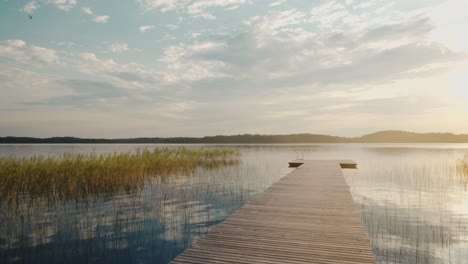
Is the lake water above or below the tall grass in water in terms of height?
below

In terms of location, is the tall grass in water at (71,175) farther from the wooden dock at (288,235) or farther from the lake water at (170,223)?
the wooden dock at (288,235)

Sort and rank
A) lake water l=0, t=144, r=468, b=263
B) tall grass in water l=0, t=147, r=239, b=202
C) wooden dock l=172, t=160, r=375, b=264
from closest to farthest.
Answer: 1. wooden dock l=172, t=160, r=375, b=264
2. lake water l=0, t=144, r=468, b=263
3. tall grass in water l=0, t=147, r=239, b=202

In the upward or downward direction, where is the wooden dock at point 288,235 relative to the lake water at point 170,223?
upward

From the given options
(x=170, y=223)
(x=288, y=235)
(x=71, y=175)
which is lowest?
(x=170, y=223)

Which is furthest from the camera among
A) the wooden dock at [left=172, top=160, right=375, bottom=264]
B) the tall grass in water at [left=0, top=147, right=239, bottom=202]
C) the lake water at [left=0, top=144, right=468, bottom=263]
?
the tall grass in water at [left=0, top=147, right=239, bottom=202]

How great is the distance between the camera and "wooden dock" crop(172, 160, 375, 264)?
4234mm

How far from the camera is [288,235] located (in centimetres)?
518

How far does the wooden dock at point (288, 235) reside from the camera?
4234mm

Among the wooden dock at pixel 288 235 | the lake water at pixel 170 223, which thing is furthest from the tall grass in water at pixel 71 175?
the wooden dock at pixel 288 235

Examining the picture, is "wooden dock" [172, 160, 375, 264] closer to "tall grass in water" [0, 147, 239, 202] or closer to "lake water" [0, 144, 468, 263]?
"lake water" [0, 144, 468, 263]

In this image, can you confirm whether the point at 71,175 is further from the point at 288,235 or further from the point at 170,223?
the point at 288,235

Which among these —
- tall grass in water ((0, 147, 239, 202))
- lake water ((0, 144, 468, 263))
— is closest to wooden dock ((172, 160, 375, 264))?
lake water ((0, 144, 468, 263))

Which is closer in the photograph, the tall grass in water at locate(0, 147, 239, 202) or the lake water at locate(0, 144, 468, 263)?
the lake water at locate(0, 144, 468, 263)

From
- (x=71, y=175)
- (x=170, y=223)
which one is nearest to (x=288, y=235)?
(x=170, y=223)
